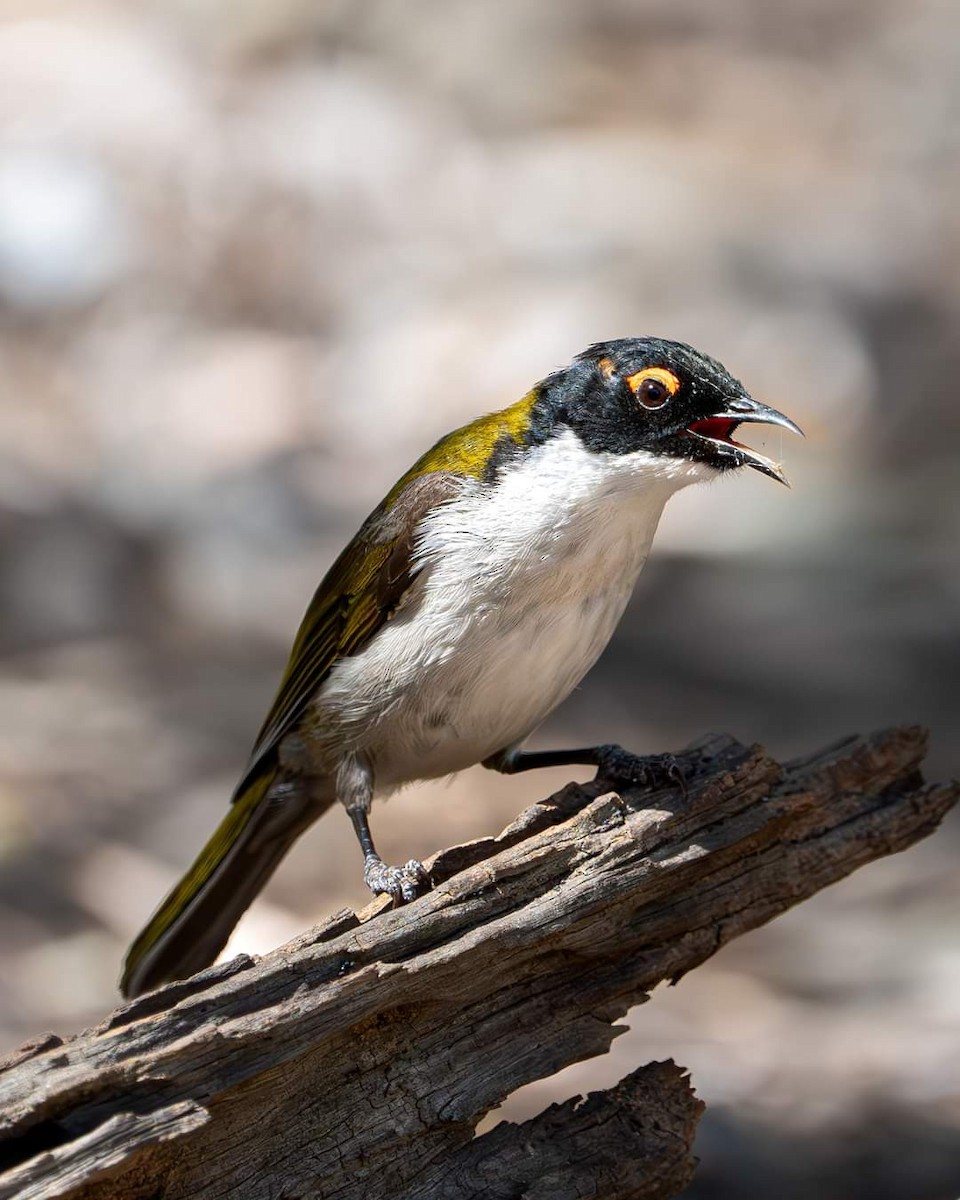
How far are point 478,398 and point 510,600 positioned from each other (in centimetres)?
604

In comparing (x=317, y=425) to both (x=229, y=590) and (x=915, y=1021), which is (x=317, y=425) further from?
(x=915, y=1021)

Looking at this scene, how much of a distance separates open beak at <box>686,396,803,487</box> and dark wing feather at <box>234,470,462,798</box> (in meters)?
0.78

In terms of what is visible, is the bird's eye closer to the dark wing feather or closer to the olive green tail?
the dark wing feather

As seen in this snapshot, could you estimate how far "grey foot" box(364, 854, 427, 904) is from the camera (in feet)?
13.6

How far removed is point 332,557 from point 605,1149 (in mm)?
6143

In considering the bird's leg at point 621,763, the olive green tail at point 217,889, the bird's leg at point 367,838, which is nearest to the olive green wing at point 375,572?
the olive green tail at point 217,889

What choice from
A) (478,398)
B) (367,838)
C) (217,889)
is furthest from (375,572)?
(478,398)

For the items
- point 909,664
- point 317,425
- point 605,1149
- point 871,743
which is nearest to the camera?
point 605,1149

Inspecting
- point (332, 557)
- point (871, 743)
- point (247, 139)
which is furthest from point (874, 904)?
point (247, 139)

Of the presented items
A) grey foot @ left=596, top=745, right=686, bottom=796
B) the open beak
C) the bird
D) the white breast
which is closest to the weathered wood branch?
grey foot @ left=596, top=745, right=686, bottom=796

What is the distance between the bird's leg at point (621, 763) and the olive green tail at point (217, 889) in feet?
2.66

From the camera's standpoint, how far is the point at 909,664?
28.3ft

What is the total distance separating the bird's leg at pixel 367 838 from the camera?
417 centimetres

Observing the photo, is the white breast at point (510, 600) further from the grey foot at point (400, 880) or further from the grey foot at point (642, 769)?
the grey foot at point (400, 880)
